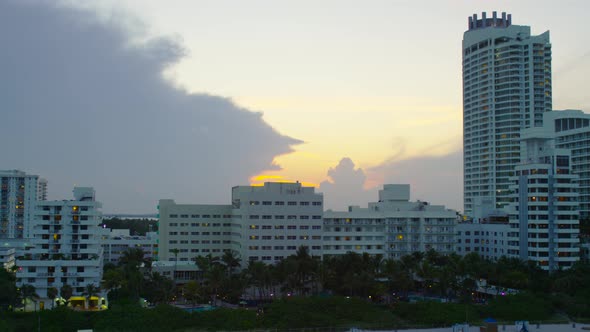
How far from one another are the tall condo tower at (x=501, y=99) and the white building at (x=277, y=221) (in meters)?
66.9

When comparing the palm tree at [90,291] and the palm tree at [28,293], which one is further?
the palm tree at [90,291]

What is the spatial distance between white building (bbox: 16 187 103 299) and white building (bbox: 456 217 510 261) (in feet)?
232

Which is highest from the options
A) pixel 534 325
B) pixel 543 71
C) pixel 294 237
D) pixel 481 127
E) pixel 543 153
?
pixel 543 71

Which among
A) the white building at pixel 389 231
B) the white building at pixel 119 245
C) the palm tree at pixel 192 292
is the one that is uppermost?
the white building at pixel 389 231

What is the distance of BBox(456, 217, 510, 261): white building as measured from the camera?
367 ft

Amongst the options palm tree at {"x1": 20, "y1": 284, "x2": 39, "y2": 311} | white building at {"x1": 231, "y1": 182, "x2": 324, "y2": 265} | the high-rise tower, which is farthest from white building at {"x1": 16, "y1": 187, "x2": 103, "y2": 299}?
the high-rise tower

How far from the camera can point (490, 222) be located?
4779 inches

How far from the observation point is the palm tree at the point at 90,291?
7956 cm

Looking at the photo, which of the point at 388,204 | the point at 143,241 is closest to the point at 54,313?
the point at 388,204

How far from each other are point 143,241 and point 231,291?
216 ft

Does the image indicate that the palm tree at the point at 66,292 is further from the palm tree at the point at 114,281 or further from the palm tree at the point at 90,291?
the palm tree at the point at 114,281

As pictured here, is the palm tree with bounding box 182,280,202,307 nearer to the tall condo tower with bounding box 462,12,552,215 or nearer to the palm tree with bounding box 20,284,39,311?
the palm tree with bounding box 20,284,39,311

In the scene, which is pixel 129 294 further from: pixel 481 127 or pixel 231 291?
pixel 481 127

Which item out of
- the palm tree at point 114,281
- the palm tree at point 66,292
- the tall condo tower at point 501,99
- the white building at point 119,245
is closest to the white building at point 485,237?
the tall condo tower at point 501,99
